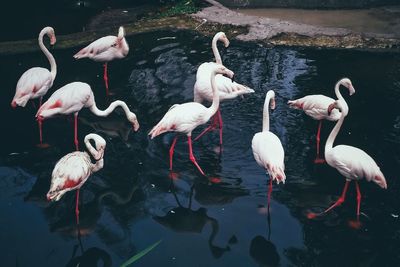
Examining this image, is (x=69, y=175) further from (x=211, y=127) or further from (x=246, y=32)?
(x=246, y=32)

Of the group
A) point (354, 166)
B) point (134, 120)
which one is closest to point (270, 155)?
point (354, 166)

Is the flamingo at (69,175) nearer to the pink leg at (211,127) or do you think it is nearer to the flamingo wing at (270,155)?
the pink leg at (211,127)

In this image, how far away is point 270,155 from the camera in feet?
17.1

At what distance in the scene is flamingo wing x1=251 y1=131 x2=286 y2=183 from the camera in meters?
5.04

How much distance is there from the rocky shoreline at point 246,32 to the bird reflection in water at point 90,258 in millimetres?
5955

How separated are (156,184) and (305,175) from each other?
1792 mm

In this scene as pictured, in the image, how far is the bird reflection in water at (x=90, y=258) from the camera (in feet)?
15.4

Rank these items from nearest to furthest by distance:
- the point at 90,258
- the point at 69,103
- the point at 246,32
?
the point at 90,258, the point at 69,103, the point at 246,32

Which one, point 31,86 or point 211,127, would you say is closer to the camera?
point 211,127

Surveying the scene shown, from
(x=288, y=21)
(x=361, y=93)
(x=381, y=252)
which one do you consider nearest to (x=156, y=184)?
(x=381, y=252)

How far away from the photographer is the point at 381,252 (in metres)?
4.73

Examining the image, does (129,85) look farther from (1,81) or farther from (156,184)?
(156,184)

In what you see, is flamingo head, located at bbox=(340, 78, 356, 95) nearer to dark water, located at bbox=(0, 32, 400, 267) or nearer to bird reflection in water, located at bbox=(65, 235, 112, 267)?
dark water, located at bbox=(0, 32, 400, 267)

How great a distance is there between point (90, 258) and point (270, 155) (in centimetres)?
212
